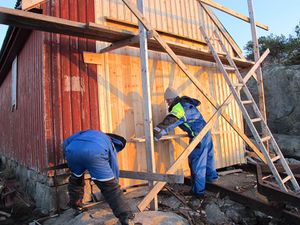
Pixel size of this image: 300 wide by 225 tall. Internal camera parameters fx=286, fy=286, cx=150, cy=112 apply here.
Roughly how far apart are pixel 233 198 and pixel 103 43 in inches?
154

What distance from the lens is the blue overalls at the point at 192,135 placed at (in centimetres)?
541

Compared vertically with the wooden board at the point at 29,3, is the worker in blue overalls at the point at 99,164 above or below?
below

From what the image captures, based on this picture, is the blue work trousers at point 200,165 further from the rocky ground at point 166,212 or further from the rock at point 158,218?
the rock at point 158,218

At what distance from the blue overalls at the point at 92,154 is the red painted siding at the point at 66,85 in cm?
109

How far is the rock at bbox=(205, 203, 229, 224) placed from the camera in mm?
4969

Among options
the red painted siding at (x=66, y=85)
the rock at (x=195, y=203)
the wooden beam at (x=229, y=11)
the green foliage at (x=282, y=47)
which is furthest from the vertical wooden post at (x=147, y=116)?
the green foliage at (x=282, y=47)

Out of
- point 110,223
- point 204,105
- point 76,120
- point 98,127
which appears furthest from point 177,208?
point 204,105

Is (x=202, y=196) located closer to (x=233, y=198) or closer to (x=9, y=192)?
(x=233, y=198)

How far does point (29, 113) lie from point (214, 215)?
14.6 feet

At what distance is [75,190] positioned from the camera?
4.36 m

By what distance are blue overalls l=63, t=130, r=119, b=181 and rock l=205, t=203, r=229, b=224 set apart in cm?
207

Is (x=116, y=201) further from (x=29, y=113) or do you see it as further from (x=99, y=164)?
(x=29, y=113)

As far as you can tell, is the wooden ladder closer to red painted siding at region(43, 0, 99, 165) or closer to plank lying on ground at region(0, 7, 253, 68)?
plank lying on ground at region(0, 7, 253, 68)

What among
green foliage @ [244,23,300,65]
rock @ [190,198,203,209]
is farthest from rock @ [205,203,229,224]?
green foliage @ [244,23,300,65]
